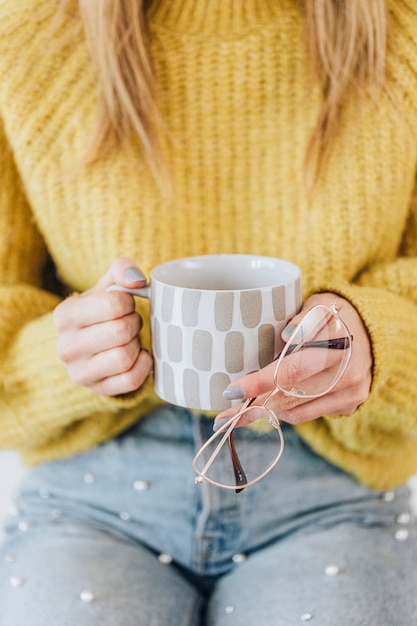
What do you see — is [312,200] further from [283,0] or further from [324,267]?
[283,0]

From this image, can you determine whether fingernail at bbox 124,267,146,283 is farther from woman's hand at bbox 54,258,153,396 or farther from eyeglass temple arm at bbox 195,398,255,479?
eyeglass temple arm at bbox 195,398,255,479

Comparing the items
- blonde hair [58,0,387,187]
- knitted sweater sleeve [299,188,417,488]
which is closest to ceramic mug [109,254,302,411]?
knitted sweater sleeve [299,188,417,488]

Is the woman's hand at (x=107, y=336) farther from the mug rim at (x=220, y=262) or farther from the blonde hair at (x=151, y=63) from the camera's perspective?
the blonde hair at (x=151, y=63)

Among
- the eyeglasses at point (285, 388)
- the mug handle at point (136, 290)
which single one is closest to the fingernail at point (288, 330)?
the eyeglasses at point (285, 388)

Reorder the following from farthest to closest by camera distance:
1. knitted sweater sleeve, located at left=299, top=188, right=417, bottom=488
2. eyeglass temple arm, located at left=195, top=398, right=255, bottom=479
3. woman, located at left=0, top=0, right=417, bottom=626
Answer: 1. woman, located at left=0, top=0, right=417, bottom=626
2. knitted sweater sleeve, located at left=299, top=188, right=417, bottom=488
3. eyeglass temple arm, located at left=195, top=398, right=255, bottom=479

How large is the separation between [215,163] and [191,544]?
407 mm

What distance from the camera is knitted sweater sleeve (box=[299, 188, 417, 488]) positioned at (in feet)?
1.84

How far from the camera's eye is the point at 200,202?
712 mm

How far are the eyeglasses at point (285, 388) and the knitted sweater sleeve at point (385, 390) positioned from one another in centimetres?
9

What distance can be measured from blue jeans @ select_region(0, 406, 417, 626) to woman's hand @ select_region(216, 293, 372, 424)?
18 cm

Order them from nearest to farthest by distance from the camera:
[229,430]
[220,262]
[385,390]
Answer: [229,430] < [220,262] < [385,390]

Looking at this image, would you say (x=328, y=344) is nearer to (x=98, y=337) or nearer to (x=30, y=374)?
(x=98, y=337)

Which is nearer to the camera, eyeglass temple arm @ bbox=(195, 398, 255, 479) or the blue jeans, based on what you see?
eyeglass temple arm @ bbox=(195, 398, 255, 479)

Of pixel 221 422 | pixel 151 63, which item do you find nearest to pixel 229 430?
pixel 221 422
